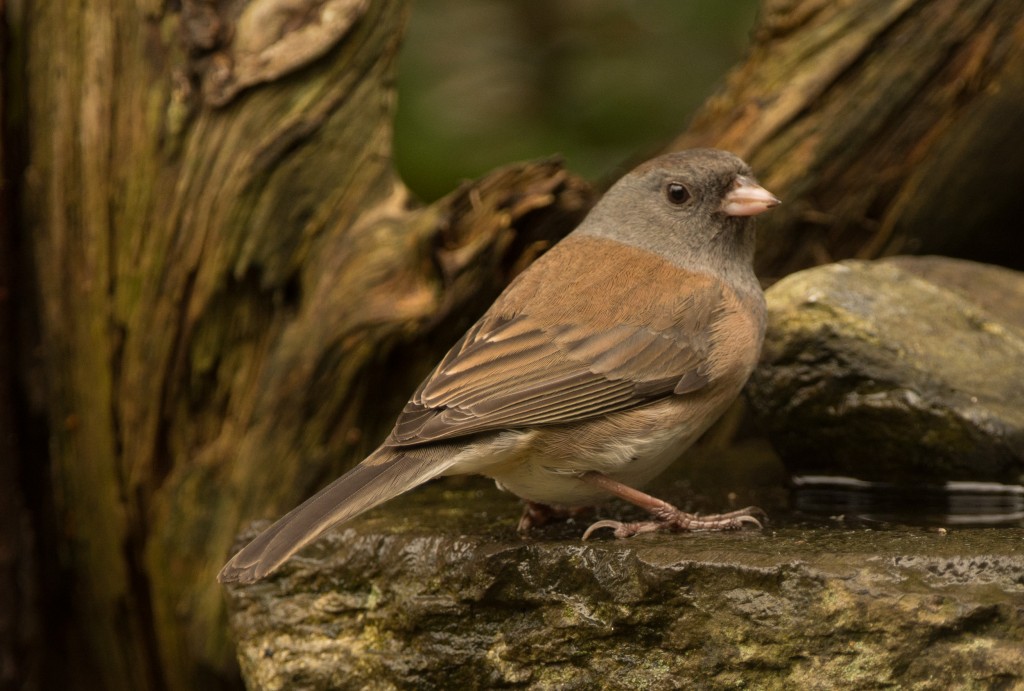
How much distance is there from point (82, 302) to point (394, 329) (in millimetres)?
1150

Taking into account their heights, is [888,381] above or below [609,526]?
above

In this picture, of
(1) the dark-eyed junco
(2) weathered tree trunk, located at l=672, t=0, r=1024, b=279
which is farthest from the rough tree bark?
(2) weathered tree trunk, located at l=672, t=0, r=1024, b=279

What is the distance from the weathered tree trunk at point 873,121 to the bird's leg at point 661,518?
5.78 feet

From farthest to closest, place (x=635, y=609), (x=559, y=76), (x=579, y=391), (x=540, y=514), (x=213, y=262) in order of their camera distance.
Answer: (x=559, y=76)
(x=213, y=262)
(x=540, y=514)
(x=579, y=391)
(x=635, y=609)

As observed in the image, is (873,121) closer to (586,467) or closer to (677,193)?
(677,193)

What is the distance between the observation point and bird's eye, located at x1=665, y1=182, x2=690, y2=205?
349cm

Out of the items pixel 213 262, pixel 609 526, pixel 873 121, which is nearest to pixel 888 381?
pixel 609 526

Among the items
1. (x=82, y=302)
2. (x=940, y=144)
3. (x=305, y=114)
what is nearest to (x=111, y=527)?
(x=82, y=302)

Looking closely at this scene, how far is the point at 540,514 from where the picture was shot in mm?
3127

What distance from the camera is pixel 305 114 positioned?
3873mm

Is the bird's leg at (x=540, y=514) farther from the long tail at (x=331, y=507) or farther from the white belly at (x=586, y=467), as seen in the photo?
the long tail at (x=331, y=507)

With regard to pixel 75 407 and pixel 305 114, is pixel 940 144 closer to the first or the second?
pixel 305 114

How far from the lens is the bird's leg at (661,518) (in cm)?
290

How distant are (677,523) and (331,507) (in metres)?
0.91
